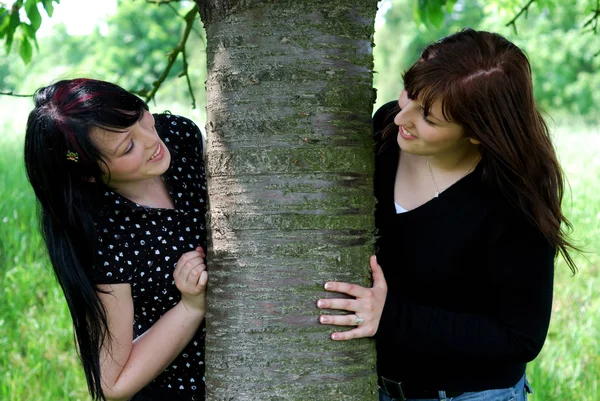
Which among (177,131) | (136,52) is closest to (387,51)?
(136,52)

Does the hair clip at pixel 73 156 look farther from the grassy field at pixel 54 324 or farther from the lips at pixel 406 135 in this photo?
the grassy field at pixel 54 324

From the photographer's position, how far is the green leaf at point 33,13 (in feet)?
10.2

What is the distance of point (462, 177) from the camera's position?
2031mm

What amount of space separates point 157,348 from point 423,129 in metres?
0.93

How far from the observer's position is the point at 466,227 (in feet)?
6.44

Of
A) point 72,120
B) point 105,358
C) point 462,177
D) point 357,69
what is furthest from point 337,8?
point 105,358

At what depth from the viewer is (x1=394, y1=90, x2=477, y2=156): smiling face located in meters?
1.88

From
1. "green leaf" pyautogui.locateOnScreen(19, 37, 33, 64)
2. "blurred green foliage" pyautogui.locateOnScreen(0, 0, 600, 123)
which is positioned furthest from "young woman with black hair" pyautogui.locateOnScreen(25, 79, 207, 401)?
"blurred green foliage" pyautogui.locateOnScreen(0, 0, 600, 123)

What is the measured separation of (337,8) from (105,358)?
Answer: 1139 mm

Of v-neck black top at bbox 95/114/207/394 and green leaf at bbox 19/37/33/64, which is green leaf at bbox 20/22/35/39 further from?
v-neck black top at bbox 95/114/207/394

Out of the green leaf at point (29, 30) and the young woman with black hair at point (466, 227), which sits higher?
the green leaf at point (29, 30)

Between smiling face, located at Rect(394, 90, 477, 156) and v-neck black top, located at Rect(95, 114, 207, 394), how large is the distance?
0.64 meters

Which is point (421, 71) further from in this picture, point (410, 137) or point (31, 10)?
point (31, 10)

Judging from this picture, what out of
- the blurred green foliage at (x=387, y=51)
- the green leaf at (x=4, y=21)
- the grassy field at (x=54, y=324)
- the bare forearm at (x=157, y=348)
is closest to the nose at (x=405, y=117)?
the bare forearm at (x=157, y=348)
